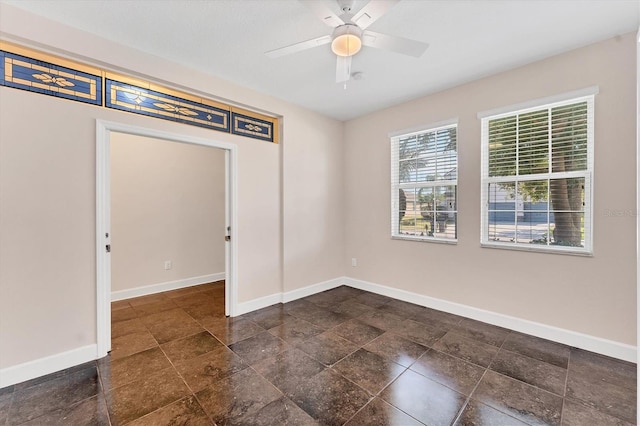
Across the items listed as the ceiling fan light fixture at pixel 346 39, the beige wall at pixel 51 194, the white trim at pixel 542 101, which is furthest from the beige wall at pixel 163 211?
the white trim at pixel 542 101

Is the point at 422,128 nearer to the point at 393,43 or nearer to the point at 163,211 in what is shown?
the point at 393,43

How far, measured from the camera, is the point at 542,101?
8.65 feet

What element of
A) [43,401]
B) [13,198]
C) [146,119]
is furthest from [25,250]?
[146,119]

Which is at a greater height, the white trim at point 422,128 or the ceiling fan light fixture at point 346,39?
the ceiling fan light fixture at point 346,39

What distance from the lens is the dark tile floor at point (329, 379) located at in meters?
1.68

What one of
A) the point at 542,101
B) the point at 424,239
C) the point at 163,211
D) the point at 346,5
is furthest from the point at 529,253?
the point at 163,211

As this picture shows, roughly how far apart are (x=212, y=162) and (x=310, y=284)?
276 cm

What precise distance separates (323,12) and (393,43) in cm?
54

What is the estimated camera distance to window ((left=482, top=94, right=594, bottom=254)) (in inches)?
97.8

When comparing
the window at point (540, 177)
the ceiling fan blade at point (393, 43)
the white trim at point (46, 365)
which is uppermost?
the ceiling fan blade at point (393, 43)

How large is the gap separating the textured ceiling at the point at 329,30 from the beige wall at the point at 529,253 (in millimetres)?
207

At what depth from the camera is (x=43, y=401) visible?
1.81 metres

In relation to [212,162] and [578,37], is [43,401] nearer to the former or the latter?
[212,162]

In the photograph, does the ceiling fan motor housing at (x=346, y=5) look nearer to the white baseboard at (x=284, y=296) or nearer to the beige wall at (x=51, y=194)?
the beige wall at (x=51, y=194)
